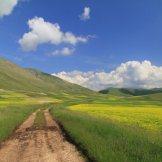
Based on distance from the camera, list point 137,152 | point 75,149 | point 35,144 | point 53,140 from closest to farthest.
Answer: point 137,152
point 75,149
point 35,144
point 53,140

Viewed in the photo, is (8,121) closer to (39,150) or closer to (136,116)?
(39,150)

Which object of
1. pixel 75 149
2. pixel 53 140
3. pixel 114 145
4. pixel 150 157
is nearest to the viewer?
pixel 150 157

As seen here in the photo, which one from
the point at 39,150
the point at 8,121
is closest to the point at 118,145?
the point at 39,150

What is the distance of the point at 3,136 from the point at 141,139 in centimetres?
1050

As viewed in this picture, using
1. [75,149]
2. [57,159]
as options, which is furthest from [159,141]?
[57,159]

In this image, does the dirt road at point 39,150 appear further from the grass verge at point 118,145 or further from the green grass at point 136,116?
the green grass at point 136,116

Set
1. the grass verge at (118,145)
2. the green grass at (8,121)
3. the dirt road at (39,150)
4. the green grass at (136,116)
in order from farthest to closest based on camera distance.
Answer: the green grass at (136,116) → the green grass at (8,121) → the dirt road at (39,150) → the grass verge at (118,145)

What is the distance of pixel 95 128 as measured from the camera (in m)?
30.6

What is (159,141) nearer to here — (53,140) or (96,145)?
(96,145)

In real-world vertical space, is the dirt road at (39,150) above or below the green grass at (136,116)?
below

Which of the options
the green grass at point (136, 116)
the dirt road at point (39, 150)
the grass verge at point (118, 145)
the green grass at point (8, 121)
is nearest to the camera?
the grass verge at point (118, 145)

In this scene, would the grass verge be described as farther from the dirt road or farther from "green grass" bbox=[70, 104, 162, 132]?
"green grass" bbox=[70, 104, 162, 132]

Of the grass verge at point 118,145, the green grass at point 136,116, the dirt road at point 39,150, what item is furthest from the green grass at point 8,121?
the green grass at point 136,116

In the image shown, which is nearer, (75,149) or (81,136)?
(75,149)
